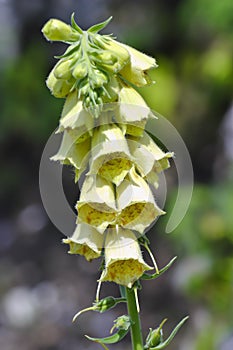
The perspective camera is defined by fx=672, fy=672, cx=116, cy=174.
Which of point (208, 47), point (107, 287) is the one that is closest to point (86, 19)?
point (208, 47)

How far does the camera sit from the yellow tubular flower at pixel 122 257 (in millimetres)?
1426

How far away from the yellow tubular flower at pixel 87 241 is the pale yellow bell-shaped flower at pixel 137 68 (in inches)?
13.0

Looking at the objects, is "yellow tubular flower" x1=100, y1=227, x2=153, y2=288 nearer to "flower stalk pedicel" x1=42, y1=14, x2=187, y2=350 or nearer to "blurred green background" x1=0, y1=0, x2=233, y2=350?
"flower stalk pedicel" x1=42, y1=14, x2=187, y2=350

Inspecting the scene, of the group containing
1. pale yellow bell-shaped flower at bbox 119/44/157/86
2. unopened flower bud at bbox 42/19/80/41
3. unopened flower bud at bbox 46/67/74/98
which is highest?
unopened flower bud at bbox 42/19/80/41

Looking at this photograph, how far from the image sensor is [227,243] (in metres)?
4.38

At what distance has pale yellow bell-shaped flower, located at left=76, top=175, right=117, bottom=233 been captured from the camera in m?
1.39

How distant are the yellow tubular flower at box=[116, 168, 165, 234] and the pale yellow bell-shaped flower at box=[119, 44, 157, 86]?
19 centimetres

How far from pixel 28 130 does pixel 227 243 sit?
14.0 ft

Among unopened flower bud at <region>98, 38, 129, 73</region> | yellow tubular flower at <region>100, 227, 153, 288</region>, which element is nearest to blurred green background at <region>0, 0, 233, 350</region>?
yellow tubular flower at <region>100, 227, 153, 288</region>

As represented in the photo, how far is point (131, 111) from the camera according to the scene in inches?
54.8

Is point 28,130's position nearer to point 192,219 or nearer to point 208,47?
point 208,47

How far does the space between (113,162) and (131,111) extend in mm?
122

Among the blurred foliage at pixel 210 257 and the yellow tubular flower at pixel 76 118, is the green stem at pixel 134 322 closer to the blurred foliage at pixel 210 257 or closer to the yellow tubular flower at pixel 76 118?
the yellow tubular flower at pixel 76 118

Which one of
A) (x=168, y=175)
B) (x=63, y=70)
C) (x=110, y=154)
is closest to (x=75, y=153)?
(x=110, y=154)
